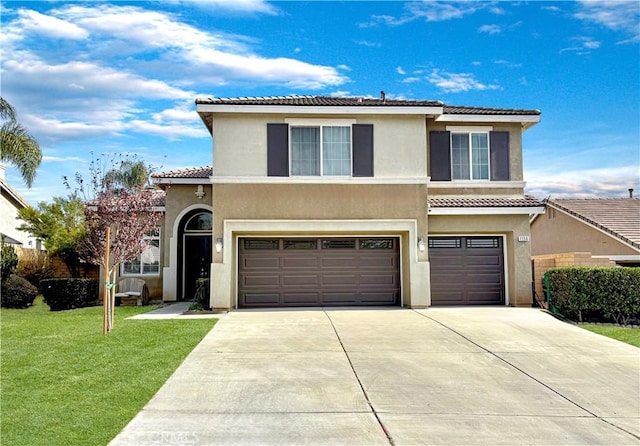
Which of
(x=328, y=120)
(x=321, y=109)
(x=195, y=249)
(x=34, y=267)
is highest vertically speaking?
(x=321, y=109)

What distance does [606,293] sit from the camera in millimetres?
15211

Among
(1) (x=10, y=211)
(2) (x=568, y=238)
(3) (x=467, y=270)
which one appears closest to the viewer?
(3) (x=467, y=270)

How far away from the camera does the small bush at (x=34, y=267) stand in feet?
75.6

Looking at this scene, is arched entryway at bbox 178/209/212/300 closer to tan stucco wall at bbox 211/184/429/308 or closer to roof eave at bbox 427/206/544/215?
tan stucco wall at bbox 211/184/429/308

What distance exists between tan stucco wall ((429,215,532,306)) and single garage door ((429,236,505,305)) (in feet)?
1.57

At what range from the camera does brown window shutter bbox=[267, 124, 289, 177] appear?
1677cm

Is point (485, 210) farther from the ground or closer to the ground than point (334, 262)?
farther from the ground

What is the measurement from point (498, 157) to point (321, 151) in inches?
234

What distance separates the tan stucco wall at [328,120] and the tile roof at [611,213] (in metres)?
10.1

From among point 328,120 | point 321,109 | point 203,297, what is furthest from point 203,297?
point 321,109

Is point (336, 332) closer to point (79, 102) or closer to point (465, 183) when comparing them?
point (465, 183)

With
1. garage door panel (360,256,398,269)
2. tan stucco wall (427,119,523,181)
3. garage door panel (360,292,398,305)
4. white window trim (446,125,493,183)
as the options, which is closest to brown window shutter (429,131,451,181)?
white window trim (446,125,493,183)

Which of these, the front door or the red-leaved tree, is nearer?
the red-leaved tree

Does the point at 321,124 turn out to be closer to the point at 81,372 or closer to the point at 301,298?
the point at 301,298
